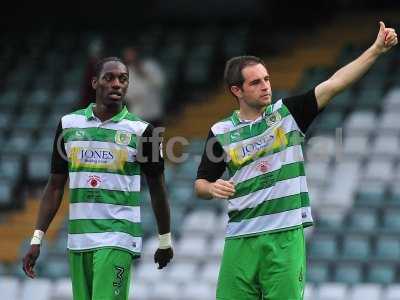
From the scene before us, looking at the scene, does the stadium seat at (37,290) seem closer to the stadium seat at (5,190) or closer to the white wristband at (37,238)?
the stadium seat at (5,190)

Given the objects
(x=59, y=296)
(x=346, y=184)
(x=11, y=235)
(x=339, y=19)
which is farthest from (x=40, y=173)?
(x=339, y=19)

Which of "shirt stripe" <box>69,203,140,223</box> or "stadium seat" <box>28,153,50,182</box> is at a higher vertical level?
"stadium seat" <box>28,153,50,182</box>

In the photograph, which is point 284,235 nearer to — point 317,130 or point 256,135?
point 256,135

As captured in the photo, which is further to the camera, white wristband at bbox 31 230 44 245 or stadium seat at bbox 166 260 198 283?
stadium seat at bbox 166 260 198 283

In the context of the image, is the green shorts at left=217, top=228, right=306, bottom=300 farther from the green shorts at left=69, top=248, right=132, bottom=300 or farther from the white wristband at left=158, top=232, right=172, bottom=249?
the green shorts at left=69, top=248, right=132, bottom=300

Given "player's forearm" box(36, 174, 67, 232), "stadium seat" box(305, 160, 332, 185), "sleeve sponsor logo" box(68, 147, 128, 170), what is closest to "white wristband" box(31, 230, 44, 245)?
"player's forearm" box(36, 174, 67, 232)

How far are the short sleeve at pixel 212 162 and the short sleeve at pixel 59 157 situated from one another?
0.87m

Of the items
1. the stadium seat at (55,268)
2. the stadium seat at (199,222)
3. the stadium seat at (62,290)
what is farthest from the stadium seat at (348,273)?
the stadium seat at (55,268)

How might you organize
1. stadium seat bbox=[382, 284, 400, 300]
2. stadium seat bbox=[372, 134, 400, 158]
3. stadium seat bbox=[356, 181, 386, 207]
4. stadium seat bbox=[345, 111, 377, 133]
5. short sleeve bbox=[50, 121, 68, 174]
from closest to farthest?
short sleeve bbox=[50, 121, 68, 174] < stadium seat bbox=[382, 284, 400, 300] < stadium seat bbox=[356, 181, 386, 207] < stadium seat bbox=[372, 134, 400, 158] < stadium seat bbox=[345, 111, 377, 133]

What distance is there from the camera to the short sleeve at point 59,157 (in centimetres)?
785

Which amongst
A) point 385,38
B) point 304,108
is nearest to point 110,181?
point 304,108

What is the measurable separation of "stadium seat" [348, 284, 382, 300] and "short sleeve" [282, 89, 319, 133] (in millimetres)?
4301

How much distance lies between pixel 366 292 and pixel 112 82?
469cm

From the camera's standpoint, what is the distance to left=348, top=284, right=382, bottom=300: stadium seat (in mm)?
11469
